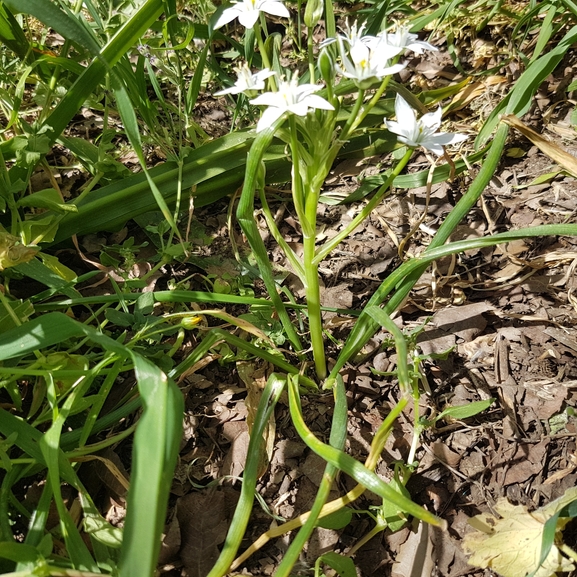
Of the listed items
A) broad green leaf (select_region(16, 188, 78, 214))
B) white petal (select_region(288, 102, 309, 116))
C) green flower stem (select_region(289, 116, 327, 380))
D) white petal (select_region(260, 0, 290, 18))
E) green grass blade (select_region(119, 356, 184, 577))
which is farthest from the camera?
broad green leaf (select_region(16, 188, 78, 214))

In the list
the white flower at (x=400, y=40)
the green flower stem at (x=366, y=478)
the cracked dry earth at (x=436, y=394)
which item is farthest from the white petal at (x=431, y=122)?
the green flower stem at (x=366, y=478)

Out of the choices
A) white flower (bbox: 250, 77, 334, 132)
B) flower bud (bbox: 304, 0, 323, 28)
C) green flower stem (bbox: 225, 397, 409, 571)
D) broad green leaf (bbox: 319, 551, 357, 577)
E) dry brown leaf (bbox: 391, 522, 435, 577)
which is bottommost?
dry brown leaf (bbox: 391, 522, 435, 577)

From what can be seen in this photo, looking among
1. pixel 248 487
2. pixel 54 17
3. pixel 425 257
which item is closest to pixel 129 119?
pixel 54 17

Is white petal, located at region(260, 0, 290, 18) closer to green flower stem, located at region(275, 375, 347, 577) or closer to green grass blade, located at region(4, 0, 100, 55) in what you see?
green grass blade, located at region(4, 0, 100, 55)

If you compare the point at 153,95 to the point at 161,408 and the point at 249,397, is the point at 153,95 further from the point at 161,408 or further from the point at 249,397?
the point at 161,408

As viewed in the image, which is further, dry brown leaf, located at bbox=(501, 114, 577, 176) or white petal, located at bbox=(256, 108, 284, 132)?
dry brown leaf, located at bbox=(501, 114, 577, 176)

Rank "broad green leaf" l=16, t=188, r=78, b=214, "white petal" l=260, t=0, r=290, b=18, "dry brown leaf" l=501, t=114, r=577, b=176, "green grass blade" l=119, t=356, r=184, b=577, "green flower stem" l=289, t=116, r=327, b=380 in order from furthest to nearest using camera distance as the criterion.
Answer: "broad green leaf" l=16, t=188, r=78, b=214 < "dry brown leaf" l=501, t=114, r=577, b=176 < "green flower stem" l=289, t=116, r=327, b=380 < "white petal" l=260, t=0, r=290, b=18 < "green grass blade" l=119, t=356, r=184, b=577

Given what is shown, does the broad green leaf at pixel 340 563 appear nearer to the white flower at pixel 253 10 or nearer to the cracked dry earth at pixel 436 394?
the cracked dry earth at pixel 436 394

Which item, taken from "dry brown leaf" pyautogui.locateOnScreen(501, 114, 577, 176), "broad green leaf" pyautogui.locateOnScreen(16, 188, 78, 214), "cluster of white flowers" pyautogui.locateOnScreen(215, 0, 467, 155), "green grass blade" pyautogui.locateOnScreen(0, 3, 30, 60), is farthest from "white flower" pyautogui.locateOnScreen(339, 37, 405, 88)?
"green grass blade" pyautogui.locateOnScreen(0, 3, 30, 60)
